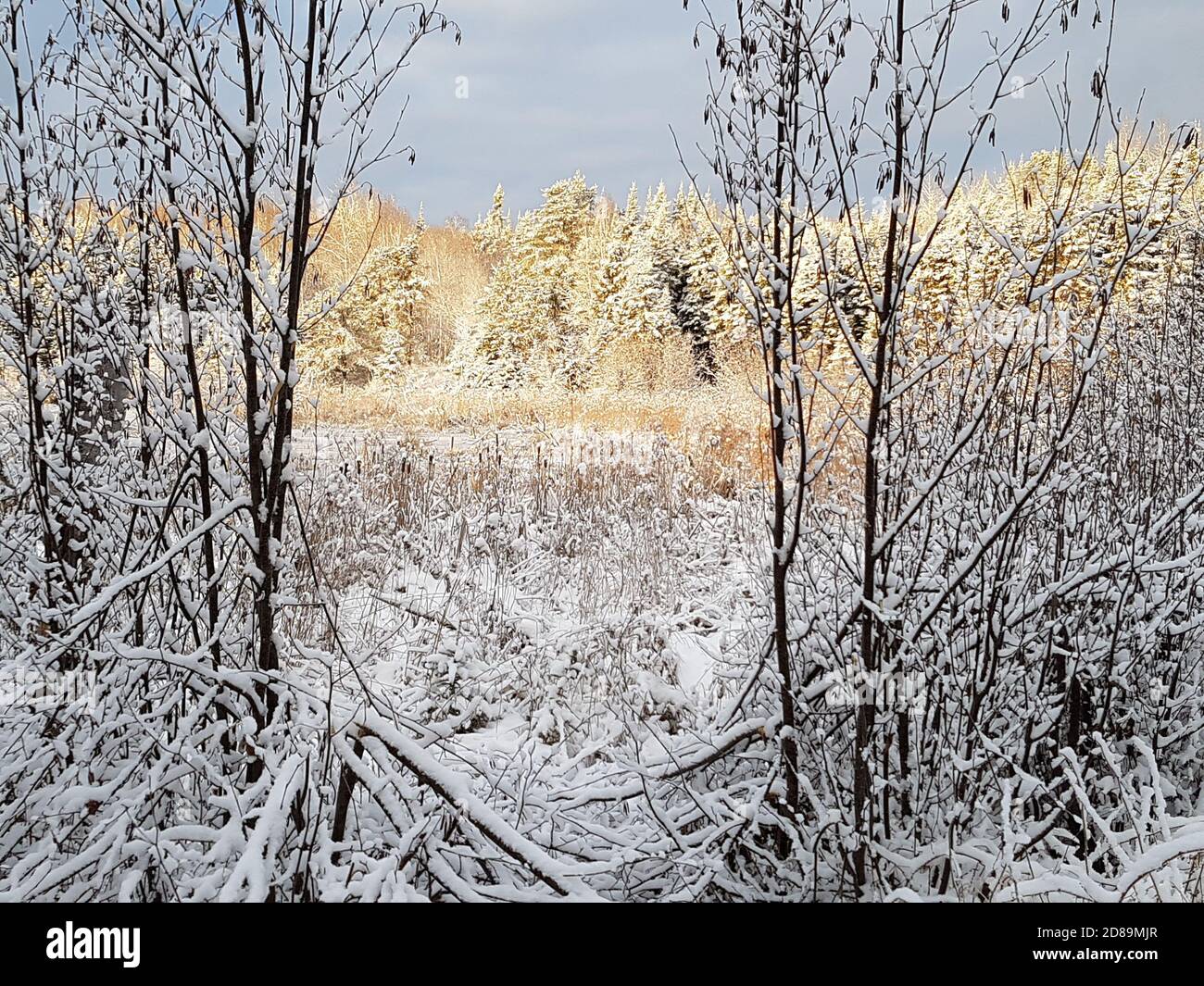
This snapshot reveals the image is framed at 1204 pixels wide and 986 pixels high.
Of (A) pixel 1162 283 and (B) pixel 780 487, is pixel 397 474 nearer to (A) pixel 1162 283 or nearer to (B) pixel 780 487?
(B) pixel 780 487

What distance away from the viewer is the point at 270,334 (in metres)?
1.79

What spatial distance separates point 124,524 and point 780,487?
7.43 ft

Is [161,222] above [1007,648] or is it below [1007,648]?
above

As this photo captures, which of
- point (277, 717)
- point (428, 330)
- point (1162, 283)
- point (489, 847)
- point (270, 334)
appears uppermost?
point (428, 330)

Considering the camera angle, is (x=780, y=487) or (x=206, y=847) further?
(x=780, y=487)

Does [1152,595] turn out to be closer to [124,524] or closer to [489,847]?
[489,847]

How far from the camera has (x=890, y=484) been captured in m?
1.96

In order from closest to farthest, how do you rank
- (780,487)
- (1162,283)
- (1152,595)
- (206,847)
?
(206,847), (780,487), (1152,595), (1162,283)

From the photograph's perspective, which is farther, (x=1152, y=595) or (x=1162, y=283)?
(x=1162, y=283)

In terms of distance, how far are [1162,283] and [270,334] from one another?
6906 millimetres

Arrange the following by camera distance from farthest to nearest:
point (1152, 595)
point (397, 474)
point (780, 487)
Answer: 1. point (397, 474)
2. point (1152, 595)
3. point (780, 487)
